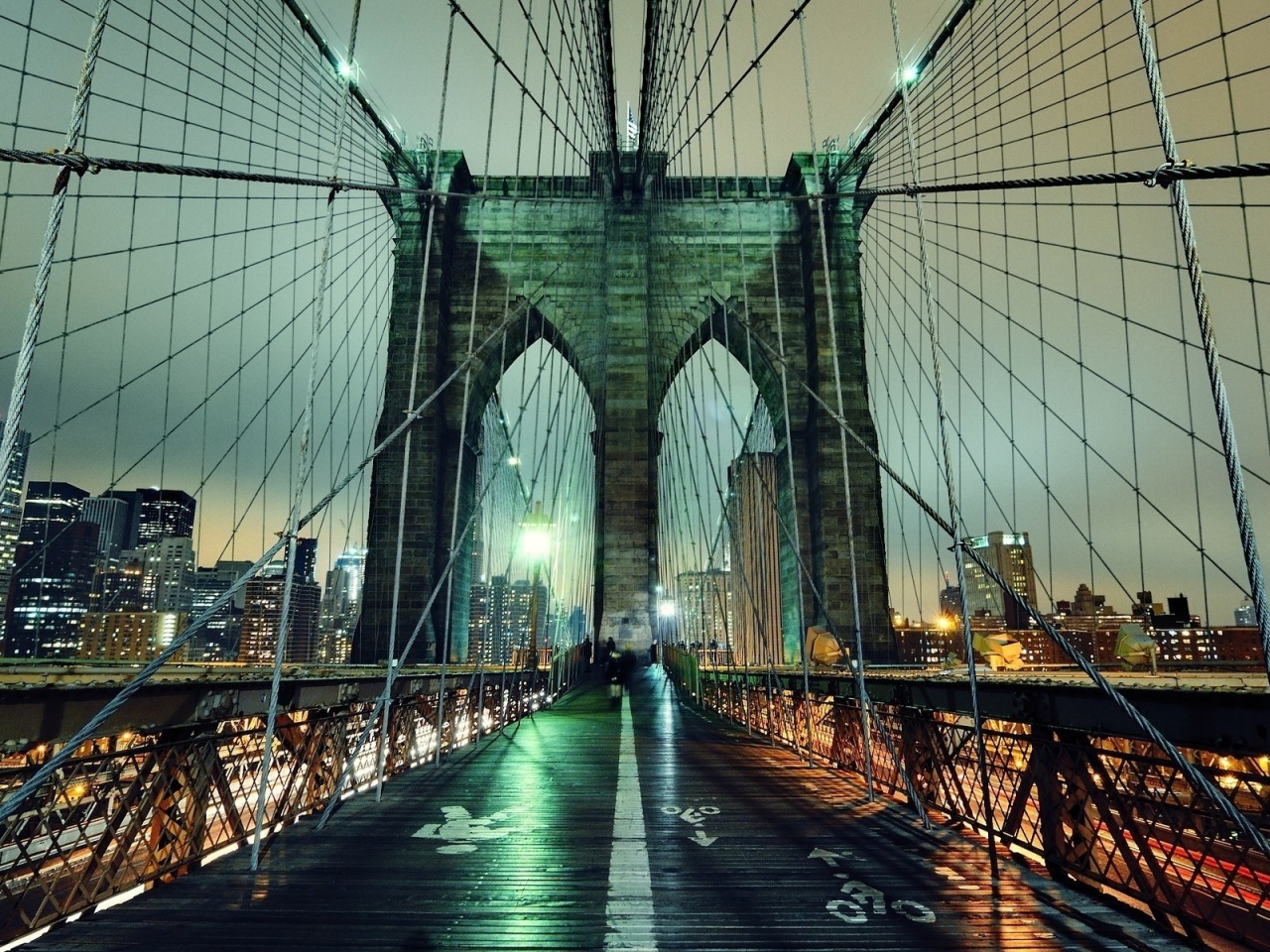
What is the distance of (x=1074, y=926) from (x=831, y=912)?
3.08 feet

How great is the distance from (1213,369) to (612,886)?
130 inches

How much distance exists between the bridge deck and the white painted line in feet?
0.04

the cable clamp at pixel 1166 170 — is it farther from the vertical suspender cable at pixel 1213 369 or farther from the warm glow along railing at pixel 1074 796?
the warm glow along railing at pixel 1074 796

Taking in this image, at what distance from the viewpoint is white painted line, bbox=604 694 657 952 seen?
8.90 feet

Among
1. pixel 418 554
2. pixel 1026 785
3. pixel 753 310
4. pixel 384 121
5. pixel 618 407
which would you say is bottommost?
pixel 1026 785

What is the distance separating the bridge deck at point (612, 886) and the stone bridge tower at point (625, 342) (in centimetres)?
1357

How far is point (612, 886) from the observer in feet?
10.9

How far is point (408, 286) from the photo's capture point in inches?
762

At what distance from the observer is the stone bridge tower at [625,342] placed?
1841 centimetres

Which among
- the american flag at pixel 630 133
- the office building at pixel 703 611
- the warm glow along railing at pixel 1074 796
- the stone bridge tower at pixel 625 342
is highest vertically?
the american flag at pixel 630 133

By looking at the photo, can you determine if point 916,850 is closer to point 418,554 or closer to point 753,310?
point 418,554

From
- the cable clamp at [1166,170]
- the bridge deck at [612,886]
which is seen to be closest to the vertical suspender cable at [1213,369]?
the cable clamp at [1166,170]

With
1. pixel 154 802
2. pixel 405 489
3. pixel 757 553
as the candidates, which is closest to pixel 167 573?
pixel 757 553

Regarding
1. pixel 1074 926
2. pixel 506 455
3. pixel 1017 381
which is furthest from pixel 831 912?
pixel 506 455
